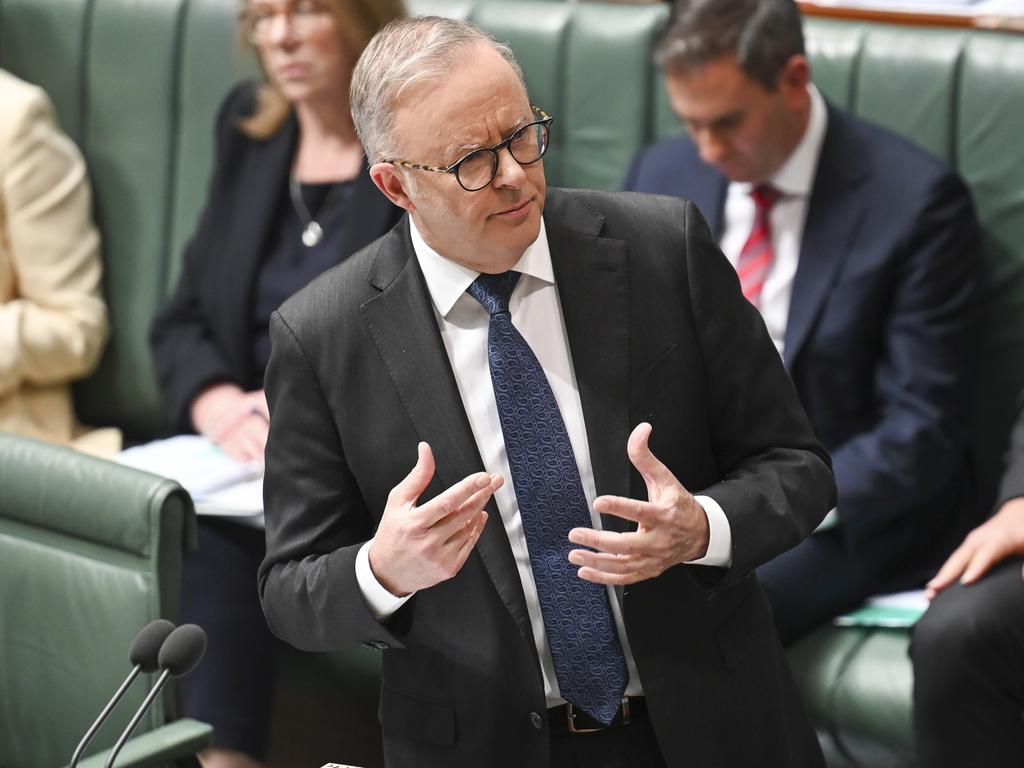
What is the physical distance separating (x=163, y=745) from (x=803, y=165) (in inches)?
59.1

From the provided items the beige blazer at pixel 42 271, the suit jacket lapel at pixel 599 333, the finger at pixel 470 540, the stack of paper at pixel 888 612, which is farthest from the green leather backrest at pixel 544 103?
the finger at pixel 470 540

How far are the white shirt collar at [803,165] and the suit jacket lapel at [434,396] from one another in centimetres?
124

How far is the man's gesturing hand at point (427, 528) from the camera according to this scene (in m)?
1.46

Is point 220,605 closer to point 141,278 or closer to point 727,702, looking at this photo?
point 141,278

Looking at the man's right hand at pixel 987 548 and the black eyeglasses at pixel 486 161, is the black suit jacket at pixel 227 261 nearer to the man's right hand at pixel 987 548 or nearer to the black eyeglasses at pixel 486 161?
the man's right hand at pixel 987 548

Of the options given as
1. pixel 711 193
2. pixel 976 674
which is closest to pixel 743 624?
pixel 976 674

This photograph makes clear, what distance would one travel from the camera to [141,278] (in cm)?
352

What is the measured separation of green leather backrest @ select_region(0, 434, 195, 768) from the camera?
203 cm

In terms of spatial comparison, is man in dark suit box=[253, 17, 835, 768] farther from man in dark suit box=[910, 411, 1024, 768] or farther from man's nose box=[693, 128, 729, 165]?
man's nose box=[693, 128, 729, 165]

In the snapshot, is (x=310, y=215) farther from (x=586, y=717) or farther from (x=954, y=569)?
(x=586, y=717)

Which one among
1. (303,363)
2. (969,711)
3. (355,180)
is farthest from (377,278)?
(355,180)

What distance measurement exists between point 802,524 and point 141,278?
223 cm

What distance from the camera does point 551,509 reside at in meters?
1.64

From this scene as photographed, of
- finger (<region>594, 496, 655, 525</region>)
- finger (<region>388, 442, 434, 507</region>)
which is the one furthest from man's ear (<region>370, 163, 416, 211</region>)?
finger (<region>594, 496, 655, 525</region>)
